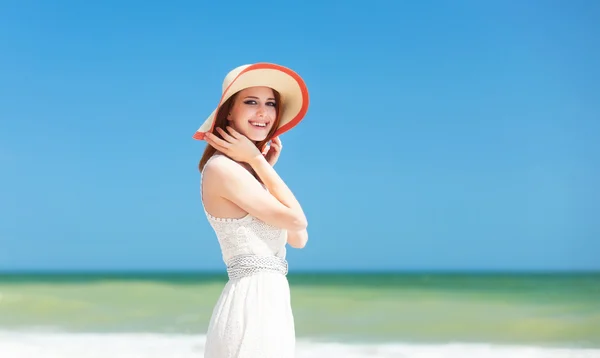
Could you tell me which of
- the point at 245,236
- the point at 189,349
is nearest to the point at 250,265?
the point at 245,236

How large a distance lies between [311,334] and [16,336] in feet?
11.8

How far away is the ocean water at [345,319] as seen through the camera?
8.57m

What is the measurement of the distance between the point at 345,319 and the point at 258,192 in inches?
440

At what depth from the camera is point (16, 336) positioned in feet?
32.7

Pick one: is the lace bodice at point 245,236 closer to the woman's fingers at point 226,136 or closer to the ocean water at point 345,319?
the woman's fingers at point 226,136

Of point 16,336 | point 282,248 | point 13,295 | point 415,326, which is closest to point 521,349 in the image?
point 415,326

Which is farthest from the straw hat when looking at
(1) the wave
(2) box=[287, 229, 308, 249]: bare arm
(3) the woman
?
(1) the wave

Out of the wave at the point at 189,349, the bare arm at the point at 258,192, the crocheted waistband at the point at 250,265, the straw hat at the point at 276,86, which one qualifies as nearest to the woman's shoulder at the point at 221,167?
the bare arm at the point at 258,192

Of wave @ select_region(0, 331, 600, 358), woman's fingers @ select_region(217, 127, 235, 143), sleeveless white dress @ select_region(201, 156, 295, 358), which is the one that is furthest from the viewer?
wave @ select_region(0, 331, 600, 358)

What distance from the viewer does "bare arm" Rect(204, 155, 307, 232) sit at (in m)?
2.73

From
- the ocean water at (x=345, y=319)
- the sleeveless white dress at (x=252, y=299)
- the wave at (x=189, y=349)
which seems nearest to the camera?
the sleeveless white dress at (x=252, y=299)

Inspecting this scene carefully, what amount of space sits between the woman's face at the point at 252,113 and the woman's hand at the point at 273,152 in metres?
0.15

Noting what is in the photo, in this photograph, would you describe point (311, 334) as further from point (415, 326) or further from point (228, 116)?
point (228, 116)

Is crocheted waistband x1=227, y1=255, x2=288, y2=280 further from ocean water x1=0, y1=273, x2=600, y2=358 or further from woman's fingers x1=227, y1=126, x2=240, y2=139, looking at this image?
ocean water x1=0, y1=273, x2=600, y2=358
